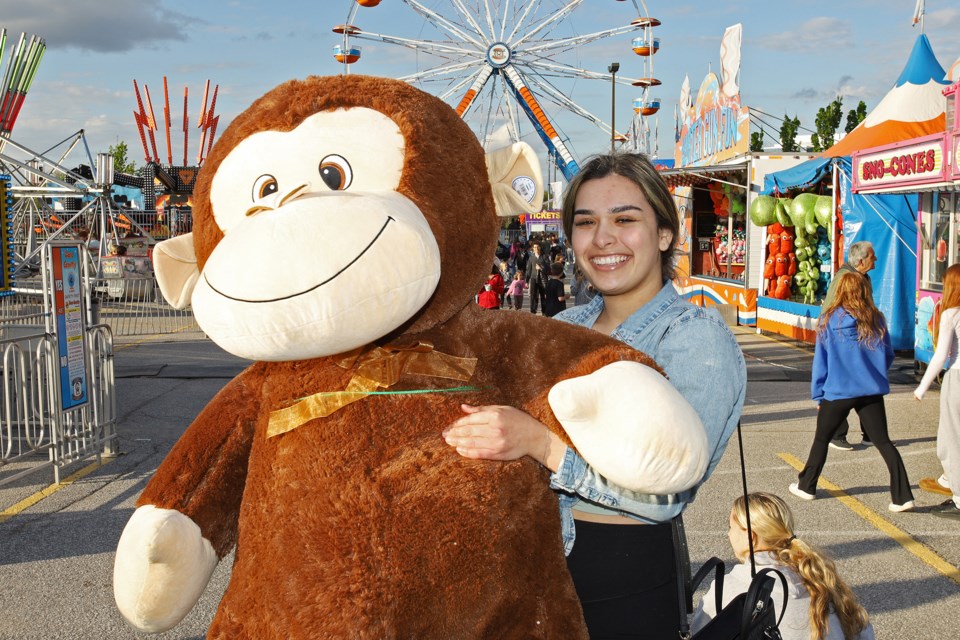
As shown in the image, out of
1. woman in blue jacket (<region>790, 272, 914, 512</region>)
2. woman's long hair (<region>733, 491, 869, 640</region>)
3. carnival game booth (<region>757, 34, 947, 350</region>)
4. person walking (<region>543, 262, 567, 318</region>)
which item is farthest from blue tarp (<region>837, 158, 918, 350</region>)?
woman's long hair (<region>733, 491, 869, 640</region>)

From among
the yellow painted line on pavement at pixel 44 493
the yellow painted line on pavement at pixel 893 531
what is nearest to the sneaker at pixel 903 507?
the yellow painted line on pavement at pixel 893 531

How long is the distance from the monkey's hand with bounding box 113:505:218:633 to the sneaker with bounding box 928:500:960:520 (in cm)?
504

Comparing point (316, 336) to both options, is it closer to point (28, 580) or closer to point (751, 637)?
point (751, 637)

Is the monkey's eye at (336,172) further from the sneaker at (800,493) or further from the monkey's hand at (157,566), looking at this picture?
the sneaker at (800,493)

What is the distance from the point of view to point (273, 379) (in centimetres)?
177

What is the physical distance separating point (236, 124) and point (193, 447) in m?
0.71

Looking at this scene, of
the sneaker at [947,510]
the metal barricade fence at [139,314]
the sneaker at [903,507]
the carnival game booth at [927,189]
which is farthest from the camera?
the metal barricade fence at [139,314]

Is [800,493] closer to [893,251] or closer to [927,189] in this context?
[927,189]

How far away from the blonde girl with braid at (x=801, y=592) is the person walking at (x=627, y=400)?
3.34 ft

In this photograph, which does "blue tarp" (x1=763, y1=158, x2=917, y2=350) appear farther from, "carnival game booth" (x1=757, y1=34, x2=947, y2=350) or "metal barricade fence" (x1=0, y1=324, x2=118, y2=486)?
"metal barricade fence" (x1=0, y1=324, x2=118, y2=486)

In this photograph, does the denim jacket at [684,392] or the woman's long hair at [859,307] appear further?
the woman's long hair at [859,307]

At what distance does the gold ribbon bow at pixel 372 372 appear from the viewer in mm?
1646

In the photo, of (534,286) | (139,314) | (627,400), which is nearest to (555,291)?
(534,286)

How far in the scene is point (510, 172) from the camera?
1.98 meters
